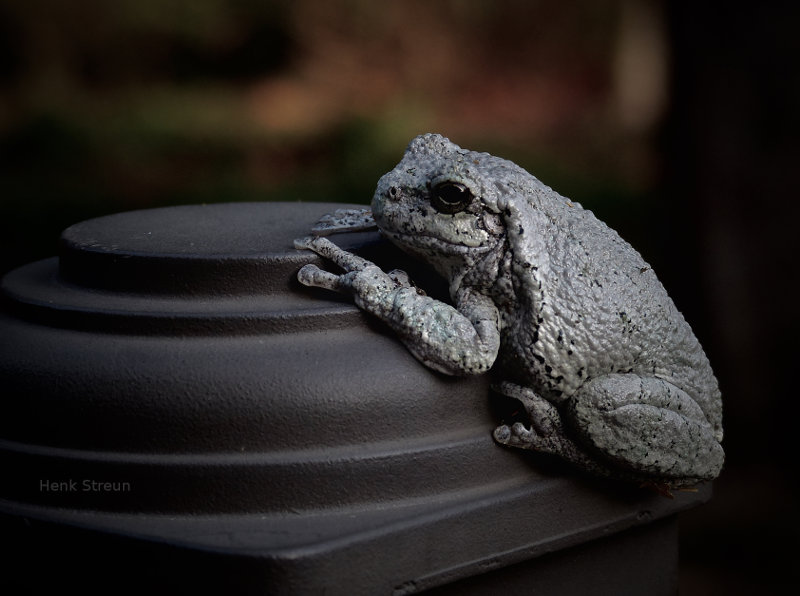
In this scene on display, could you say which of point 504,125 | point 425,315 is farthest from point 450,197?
point 504,125

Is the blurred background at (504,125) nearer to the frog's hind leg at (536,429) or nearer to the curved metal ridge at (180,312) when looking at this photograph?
the frog's hind leg at (536,429)

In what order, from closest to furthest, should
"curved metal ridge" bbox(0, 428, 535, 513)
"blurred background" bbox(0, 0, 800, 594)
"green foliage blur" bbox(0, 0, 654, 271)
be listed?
1. "curved metal ridge" bbox(0, 428, 535, 513)
2. "blurred background" bbox(0, 0, 800, 594)
3. "green foliage blur" bbox(0, 0, 654, 271)

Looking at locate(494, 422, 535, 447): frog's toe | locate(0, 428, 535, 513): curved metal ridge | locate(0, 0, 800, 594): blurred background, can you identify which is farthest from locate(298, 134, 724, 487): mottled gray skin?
locate(0, 0, 800, 594): blurred background

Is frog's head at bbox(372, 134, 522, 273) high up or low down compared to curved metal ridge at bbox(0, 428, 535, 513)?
up

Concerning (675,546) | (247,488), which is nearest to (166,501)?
(247,488)

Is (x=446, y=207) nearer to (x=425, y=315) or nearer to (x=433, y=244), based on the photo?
(x=433, y=244)

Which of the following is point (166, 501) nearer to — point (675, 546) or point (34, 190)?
point (675, 546)

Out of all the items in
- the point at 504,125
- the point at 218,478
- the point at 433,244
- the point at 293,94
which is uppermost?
the point at 293,94

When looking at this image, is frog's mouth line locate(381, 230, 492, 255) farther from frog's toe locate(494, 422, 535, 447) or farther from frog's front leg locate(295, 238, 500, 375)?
frog's toe locate(494, 422, 535, 447)
